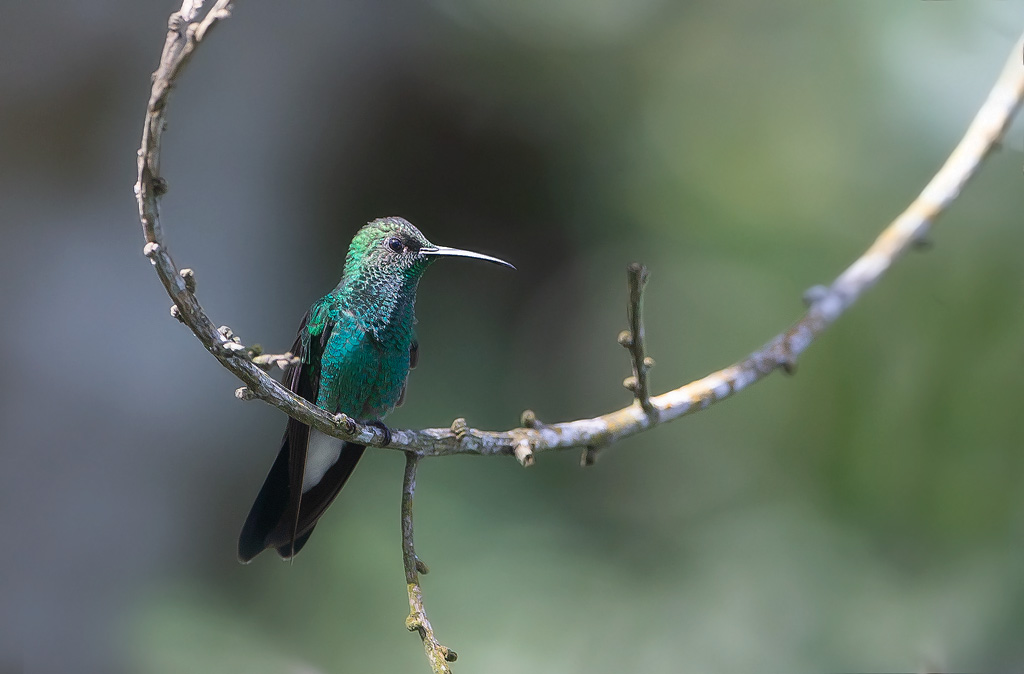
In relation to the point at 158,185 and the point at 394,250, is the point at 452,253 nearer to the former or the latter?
the point at 394,250

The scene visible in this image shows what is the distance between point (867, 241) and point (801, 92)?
56.4 inches

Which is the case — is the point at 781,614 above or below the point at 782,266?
below

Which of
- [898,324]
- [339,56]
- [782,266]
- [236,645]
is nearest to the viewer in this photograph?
[236,645]

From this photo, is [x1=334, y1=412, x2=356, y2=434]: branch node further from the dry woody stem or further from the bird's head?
the bird's head

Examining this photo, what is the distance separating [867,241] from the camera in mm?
5430

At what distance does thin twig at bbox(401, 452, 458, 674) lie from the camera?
183cm

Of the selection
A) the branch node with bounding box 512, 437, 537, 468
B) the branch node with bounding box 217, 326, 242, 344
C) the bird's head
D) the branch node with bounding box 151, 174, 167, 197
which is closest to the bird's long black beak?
the bird's head

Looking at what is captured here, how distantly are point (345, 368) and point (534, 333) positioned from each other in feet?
12.4

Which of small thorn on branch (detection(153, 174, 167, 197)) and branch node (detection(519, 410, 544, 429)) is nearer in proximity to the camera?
small thorn on branch (detection(153, 174, 167, 197))

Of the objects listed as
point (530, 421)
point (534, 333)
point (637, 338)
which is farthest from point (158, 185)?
point (534, 333)

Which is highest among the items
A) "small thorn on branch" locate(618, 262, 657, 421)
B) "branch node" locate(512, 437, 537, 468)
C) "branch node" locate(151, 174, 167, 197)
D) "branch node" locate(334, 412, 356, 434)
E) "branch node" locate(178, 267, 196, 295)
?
"small thorn on branch" locate(618, 262, 657, 421)

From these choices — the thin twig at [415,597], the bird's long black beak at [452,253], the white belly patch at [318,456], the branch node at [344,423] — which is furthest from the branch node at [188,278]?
the white belly patch at [318,456]

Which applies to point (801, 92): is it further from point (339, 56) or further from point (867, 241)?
point (339, 56)

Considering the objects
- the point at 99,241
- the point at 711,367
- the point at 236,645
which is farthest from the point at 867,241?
the point at 99,241
